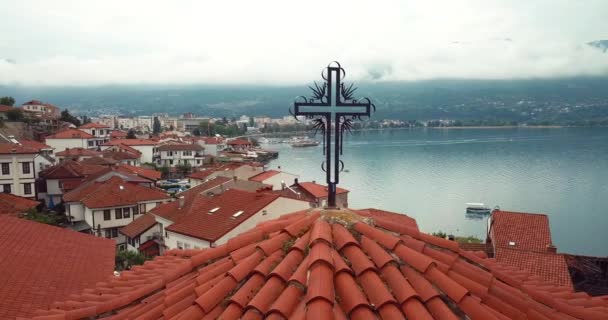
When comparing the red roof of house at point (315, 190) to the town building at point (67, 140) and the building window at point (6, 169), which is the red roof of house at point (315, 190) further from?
the town building at point (67, 140)

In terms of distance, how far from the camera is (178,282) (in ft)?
13.0

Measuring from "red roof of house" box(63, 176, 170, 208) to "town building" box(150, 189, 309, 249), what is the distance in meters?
5.88

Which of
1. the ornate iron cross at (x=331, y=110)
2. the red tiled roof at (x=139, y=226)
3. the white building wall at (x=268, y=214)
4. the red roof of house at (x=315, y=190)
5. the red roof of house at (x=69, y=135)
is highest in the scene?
the ornate iron cross at (x=331, y=110)

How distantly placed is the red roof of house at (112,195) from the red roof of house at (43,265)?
17.9m

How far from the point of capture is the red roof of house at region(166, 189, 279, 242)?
65.8 feet

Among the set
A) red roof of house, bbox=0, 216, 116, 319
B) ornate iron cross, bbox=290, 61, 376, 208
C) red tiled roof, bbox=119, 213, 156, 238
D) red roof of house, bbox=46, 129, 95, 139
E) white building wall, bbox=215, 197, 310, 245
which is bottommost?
red tiled roof, bbox=119, 213, 156, 238

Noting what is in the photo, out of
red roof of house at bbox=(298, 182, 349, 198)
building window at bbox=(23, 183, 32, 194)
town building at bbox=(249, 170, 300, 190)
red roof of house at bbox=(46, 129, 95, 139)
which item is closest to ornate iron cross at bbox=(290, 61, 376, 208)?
red roof of house at bbox=(298, 182, 349, 198)

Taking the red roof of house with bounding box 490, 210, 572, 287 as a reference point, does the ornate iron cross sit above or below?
above

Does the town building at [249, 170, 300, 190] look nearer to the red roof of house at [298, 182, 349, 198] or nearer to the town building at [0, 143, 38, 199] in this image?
the red roof of house at [298, 182, 349, 198]

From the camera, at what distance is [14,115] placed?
213 ft

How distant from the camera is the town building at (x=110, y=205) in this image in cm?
2830

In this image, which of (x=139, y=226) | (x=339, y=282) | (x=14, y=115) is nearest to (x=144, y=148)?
(x=14, y=115)

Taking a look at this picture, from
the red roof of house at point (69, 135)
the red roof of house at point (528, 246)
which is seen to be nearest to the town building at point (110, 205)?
the red roof of house at point (528, 246)

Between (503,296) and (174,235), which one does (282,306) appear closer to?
(503,296)
